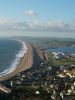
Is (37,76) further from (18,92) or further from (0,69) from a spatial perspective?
(18,92)

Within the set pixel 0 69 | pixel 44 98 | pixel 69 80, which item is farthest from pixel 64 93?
pixel 0 69

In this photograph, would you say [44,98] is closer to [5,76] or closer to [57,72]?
[5,76]

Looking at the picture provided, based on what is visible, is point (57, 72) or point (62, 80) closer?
point (62, 80)

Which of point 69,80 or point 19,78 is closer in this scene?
point 69,80

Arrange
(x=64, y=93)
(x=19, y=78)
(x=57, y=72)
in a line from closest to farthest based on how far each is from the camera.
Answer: (x=64, y=93) < (x=19, y=78) < (x=57, y=72)

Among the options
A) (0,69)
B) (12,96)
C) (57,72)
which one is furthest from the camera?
(0,69)

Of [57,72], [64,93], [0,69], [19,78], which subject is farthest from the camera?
[0,69]

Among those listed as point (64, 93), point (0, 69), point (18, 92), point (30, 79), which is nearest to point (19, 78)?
point (30, 79)

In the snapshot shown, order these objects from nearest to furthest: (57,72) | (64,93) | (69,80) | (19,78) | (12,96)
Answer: (12,96), (64,93), (69,80), (19,78), (57,72)
